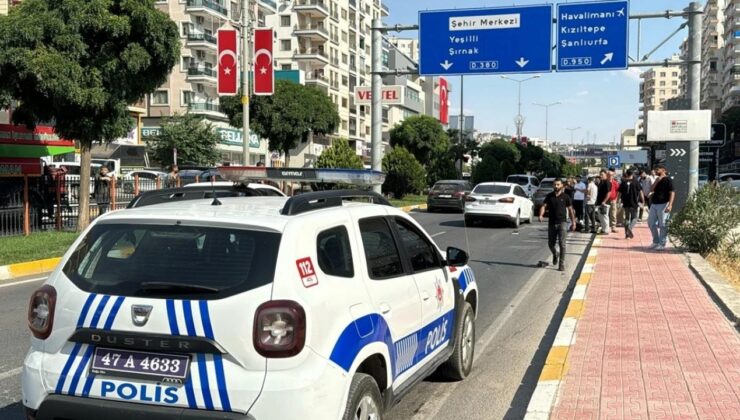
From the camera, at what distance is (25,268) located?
1212 centimetres

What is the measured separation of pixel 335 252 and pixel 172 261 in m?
0.86

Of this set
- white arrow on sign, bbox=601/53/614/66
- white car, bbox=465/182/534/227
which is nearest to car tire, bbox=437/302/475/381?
white car, bbox=465/182/534/227

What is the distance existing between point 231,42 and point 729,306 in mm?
15487

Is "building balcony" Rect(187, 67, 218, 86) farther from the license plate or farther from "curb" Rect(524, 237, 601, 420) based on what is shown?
the license plate

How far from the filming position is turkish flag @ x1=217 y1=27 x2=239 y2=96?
773 inches

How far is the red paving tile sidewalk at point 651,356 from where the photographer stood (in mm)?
4875

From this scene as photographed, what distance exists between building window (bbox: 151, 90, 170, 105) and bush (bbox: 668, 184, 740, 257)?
52.2 metres

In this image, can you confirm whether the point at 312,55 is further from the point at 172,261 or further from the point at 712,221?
the point at 172,261

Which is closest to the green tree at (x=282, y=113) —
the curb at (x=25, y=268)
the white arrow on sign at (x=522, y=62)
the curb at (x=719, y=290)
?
the white arrow on sign at (x=522, y=62)

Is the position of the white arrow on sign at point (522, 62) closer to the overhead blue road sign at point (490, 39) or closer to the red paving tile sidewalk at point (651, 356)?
the overhead blue road sign at point (490, 39)

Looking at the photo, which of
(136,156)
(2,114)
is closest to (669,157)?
(2,114)

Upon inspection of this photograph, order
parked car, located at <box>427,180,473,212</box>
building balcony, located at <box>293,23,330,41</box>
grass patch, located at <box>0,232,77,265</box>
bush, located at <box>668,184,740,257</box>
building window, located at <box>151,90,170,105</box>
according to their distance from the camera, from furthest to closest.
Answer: building balcony, located at <box>293,23,330,41</box> → building window, located at <box>151,90,170,105</box> → parked car, located at <box>427,180,473,212</box> → bush, located at <box>668,184,740,257</box> → grass patch, located at <box>0,232,77,265</box>

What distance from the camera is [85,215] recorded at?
691 inches

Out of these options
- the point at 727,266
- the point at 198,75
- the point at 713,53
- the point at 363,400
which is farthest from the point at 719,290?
the point at 713,53
